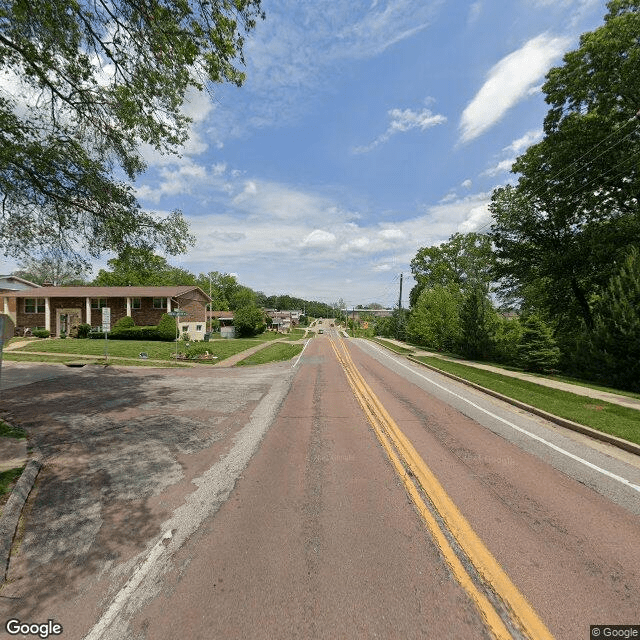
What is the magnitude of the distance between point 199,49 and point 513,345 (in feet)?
82.0

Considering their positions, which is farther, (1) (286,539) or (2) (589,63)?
(2) (589,63)

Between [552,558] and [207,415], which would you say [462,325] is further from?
[552,558]

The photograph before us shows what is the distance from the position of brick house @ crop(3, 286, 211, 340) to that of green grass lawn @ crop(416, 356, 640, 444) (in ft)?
98.6

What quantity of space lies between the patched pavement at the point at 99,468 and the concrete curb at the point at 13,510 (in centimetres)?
8

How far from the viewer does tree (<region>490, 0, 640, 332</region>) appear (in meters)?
16.7

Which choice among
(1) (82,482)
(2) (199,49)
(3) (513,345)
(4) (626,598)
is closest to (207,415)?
(1) (82,482)

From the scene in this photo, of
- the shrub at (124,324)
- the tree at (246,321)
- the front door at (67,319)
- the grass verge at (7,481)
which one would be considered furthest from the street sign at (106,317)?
the tree at (246,321)

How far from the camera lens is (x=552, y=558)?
11.2ft

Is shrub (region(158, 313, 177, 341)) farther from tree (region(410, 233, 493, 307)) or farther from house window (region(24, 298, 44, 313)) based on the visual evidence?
tree (region(410, 233, 493, 307))

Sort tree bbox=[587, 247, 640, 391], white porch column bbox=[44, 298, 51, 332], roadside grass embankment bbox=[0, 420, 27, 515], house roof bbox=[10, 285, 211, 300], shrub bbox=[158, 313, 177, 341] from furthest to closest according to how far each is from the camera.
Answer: house roof bbox=[10, 285, 211, 300] < white porch column bbox=[44, 298, 51, 332] < shrub bbox=[158, 313, 177, 341] < tree bbox=[587, 247, 640, 391] < roadside grass embankment bbox=[0, 420, 27, 515]

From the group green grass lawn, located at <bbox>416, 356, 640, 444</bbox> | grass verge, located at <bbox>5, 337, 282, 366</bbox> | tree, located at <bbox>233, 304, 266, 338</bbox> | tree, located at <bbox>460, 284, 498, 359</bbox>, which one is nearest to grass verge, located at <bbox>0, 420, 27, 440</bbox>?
grass verge, located at <bbox>5, 337, 282, 366</bbox>

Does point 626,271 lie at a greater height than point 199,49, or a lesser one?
lesser

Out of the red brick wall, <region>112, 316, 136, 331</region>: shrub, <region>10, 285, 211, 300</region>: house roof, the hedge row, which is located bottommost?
the hedge row

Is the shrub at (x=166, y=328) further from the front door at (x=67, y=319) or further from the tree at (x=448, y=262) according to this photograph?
the tree at (x=448, y=262)
